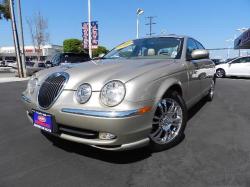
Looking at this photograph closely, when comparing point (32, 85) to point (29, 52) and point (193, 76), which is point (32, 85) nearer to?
point (193, 76)

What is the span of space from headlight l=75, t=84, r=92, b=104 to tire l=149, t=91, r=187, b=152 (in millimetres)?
835

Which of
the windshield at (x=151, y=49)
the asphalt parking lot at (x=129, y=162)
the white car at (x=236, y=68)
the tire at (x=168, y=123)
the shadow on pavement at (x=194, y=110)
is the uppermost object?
the windshield at (x=151, y=49)

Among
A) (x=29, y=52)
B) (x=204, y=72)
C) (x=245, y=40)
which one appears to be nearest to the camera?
(x=204, y=72)

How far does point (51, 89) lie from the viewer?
3279 millimetres

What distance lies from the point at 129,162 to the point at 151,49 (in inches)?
80.9

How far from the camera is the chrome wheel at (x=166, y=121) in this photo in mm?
3449

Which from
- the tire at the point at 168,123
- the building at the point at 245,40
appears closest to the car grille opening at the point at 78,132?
the tire at the point at 168,123

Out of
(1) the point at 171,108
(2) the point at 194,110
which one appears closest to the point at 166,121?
(1) the point at 171,108

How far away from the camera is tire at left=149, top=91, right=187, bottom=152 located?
136 inches

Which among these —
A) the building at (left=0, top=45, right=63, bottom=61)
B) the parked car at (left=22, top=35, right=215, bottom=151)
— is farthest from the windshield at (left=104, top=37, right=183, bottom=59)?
the building at (left=0, top=45, right=63, bottom=61)

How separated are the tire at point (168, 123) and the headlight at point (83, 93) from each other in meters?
0.84

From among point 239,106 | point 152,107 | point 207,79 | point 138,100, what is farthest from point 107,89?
point 239,106

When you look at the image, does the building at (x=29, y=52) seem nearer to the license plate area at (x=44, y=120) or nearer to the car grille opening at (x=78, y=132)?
the license plate area at (x=44, y=120)

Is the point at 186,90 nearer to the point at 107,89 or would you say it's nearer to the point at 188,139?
the point at 188,139
